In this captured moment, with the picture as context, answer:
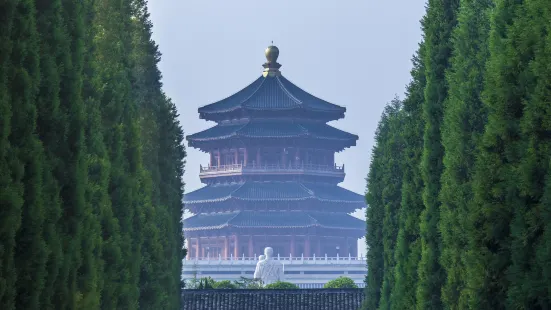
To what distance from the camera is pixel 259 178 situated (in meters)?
119

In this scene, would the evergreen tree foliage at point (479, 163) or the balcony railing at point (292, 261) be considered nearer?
the evergreen tree foliage at point (479, 163)

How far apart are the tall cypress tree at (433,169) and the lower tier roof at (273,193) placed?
86.2 metres

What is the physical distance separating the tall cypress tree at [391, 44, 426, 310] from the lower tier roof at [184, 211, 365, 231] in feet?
268

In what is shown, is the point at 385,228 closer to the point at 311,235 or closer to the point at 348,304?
the point at 348,304

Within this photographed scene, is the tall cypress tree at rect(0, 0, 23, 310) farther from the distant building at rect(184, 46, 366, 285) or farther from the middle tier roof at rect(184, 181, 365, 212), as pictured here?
the middle tier roof at rect(184, 181, 365, 212)

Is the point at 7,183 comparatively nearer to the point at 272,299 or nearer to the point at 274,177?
the point at 272,299

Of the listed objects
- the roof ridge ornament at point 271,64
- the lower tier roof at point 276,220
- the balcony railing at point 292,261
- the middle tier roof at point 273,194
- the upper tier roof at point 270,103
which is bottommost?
the balcony railing at point 292,261

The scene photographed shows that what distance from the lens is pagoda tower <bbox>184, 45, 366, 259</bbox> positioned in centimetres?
11662

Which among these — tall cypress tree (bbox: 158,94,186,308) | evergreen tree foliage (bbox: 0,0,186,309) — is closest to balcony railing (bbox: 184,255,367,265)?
tall cypress tree (bbox: 158,94,186,308)

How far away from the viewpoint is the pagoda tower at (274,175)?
116625 mm

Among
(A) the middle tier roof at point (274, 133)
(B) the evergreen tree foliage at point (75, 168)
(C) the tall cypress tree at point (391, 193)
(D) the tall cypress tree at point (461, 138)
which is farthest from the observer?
(A) the middle tier roof at point (274, 133)

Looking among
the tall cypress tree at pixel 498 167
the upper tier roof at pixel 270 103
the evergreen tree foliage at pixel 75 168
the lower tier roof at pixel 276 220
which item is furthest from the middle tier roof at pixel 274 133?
the tall cypress tree at pixel 498 167

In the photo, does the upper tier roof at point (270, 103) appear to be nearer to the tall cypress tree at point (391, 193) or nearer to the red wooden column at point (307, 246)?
the red wooden column at point (307, 246)

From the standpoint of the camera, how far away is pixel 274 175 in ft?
389
